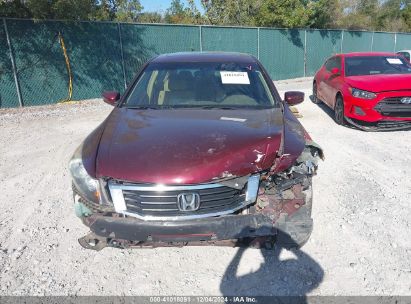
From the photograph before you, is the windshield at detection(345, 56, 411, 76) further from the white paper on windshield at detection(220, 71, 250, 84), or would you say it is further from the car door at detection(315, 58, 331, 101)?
the white paper on windshield at detection(220, 71, 250, 84)

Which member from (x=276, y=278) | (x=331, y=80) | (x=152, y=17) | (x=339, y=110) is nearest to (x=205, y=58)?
(x=276, y=278)

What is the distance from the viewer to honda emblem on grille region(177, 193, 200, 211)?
7.83 feet

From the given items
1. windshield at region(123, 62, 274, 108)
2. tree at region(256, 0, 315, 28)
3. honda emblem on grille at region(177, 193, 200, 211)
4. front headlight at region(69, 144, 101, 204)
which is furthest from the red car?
tree at region(256, 0, 315, 28)

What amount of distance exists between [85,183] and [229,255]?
1361mm

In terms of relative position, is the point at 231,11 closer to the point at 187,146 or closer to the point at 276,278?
the point at 187,146

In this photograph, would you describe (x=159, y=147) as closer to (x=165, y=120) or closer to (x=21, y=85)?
(x=165, y=120)

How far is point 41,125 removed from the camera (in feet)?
25.8

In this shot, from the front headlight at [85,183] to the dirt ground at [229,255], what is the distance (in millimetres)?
699

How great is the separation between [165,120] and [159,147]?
0.61 meters

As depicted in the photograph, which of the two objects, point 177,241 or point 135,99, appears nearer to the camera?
point 177,241

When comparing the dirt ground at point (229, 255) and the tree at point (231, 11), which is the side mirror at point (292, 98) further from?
the tree at point (231, 11)

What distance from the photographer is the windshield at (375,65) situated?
7.66 m

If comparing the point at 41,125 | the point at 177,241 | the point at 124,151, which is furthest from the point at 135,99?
the point at 41,125

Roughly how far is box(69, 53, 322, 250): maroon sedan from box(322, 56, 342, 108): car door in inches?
211
